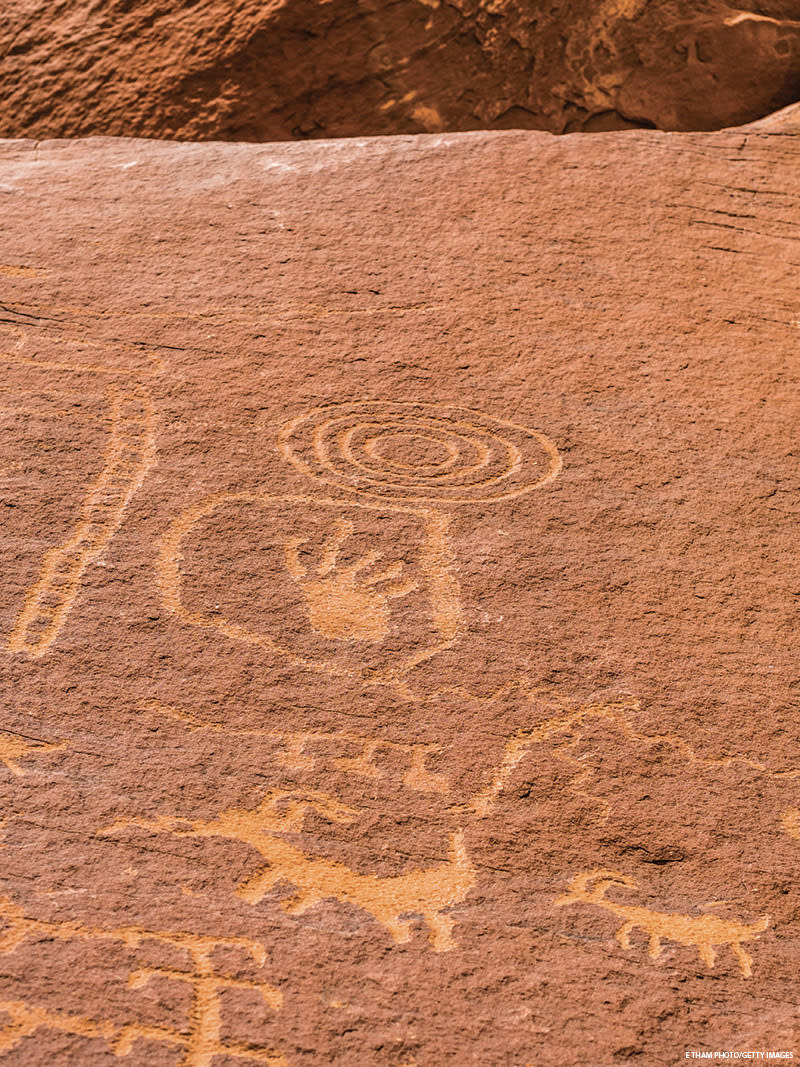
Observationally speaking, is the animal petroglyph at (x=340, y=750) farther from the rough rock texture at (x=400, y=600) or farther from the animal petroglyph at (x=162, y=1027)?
the animal petroglyph at (x=162, y=1027)

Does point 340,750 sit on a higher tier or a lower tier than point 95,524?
lower

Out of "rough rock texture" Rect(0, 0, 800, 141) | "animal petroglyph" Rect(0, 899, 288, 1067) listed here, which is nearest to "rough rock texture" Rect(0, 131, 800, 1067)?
"animal petroglyph" Rect(0, 899, 288, 1067)

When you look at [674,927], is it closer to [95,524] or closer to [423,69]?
[95,524]

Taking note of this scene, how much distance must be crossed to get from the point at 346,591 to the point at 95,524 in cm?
40

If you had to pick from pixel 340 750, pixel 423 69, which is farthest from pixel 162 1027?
pixel 423 69

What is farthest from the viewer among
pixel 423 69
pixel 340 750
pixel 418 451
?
pixel 423 69

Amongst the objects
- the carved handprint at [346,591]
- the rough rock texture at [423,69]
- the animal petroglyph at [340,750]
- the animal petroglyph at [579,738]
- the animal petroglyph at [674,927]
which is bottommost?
the animal petroglyph at [674,927]

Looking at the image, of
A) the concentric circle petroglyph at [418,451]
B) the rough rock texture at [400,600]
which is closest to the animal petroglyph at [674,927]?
the rough rock texture at [400,600]

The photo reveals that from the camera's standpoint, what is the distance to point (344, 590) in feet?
5.54

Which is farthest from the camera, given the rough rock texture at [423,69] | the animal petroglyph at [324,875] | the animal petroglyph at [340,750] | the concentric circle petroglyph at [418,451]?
the rough rock texture at [423,69]

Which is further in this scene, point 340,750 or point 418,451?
point 418,451

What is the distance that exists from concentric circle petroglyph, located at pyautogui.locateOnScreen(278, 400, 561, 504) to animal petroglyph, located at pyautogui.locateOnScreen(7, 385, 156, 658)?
0.78 ft

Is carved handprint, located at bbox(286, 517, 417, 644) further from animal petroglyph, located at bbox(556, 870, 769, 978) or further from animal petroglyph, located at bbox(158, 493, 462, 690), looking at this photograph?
animal petroglyph, located at bbox(556, 870, 769, 978)

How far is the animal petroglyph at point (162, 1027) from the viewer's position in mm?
1169
